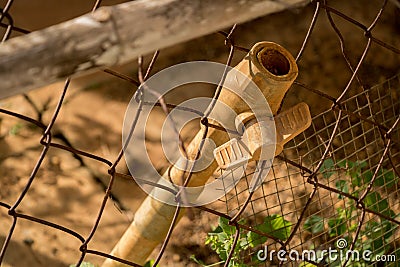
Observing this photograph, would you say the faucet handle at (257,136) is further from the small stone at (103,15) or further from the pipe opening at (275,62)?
the small stone at (103,15)

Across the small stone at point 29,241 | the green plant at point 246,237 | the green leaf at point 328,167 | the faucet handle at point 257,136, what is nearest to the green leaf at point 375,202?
the green leaf at point 328,167

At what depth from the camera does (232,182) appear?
4.69 ft

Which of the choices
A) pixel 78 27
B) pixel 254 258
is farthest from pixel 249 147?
pixel 254 258

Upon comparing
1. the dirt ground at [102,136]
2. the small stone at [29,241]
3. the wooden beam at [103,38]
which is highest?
the dirt ground at [102,136]

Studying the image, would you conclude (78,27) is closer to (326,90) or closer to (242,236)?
(242,236)

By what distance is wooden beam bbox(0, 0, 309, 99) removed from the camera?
65 centimetres

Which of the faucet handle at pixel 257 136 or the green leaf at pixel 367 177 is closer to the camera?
the faucet handle at pixel 257 136

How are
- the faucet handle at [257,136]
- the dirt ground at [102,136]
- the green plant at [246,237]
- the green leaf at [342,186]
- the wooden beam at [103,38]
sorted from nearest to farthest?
the wooden beam at [103,38], the faucet handle at [257,136], the green plant at [246,237], the green leaf at [342,186], the dirt ground at [102,136]

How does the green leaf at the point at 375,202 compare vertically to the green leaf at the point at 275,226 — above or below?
above

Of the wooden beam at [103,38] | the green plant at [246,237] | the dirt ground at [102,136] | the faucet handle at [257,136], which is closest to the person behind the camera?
the wooden beam at [103,38]

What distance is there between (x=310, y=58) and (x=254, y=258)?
907 millimetres

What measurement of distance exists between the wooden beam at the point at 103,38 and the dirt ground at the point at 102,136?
1287 mm

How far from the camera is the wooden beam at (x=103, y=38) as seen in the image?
65 centimetres

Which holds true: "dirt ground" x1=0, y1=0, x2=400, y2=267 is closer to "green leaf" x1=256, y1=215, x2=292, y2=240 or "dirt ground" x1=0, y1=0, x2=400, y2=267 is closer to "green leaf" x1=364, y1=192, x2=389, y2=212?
"green leaf" x1=364, y1=192, x2=389, y2=212
